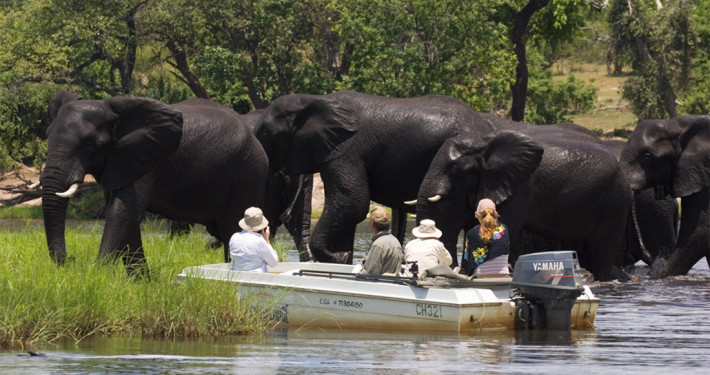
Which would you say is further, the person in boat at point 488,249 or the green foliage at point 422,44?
the green foliage at point 422,44

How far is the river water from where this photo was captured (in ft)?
33.3

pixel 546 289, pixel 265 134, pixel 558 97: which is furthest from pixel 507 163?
pixel 558 97

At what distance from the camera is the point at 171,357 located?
35.2 feet

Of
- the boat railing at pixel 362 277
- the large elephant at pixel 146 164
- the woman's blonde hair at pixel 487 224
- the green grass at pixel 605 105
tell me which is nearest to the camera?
the boat railing at pixel 362 277

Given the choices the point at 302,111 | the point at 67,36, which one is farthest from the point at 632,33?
the point at 302,111

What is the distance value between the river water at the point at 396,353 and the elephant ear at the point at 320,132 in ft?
18.4

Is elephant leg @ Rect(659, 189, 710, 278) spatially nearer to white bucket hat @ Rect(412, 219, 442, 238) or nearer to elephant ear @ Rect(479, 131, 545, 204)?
elephant ear @ Rect(479, 131, 545, 204)

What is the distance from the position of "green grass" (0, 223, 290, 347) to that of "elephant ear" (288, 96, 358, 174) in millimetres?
5305

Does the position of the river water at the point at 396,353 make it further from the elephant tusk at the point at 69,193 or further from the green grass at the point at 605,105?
the green grass at the point at 605,105

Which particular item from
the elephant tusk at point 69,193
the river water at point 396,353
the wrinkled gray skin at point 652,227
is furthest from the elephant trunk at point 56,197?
the wrinkled gray skin at point 652,227

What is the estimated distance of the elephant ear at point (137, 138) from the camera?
14734 mm

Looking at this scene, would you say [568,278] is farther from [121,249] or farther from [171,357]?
[121,249]

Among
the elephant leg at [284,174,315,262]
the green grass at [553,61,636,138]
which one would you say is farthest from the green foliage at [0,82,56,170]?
the elephant leg at [284,174,315,262]

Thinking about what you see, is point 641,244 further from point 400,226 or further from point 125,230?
point 125,230
